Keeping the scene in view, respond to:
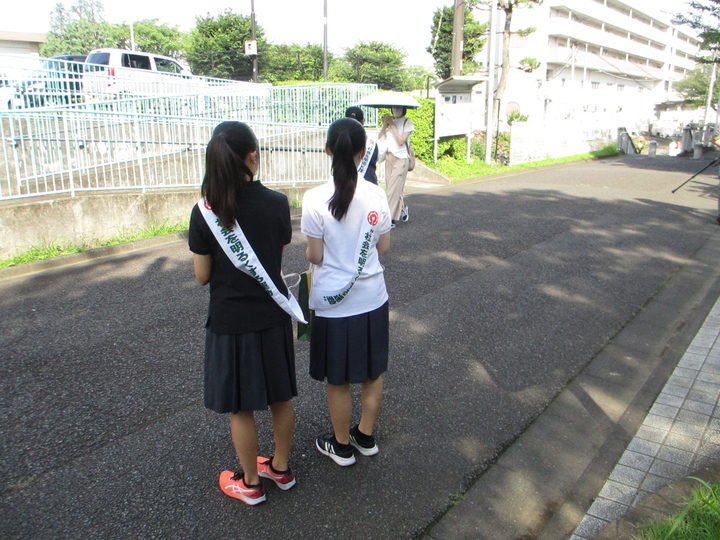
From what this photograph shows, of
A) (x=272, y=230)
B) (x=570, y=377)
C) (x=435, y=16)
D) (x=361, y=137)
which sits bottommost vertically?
(x=570, y=377)

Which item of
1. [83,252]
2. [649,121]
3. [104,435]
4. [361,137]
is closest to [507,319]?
[361,137]

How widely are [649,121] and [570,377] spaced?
6108 centimetres

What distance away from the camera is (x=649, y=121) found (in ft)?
186

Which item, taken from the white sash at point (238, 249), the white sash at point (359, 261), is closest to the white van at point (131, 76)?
the white sash at point (359, 261)

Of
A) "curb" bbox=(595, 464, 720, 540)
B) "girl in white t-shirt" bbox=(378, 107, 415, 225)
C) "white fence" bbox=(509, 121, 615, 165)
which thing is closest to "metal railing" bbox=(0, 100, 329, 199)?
"girl in white t-shirt" bbox=(378, 107, 415, 225)

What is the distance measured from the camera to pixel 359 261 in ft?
9.12

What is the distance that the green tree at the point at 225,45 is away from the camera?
3978 centimetres

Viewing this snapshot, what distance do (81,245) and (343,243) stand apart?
613 centimetres

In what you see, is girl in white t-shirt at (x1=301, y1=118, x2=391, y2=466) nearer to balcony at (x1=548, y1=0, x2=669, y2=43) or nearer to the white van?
the white van

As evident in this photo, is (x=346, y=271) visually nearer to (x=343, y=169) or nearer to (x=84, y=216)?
(x=343, y=169)

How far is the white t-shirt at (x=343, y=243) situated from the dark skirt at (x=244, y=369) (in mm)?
315

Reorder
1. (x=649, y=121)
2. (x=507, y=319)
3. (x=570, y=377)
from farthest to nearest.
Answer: (x=649, y=121) → (x=507, y=319) → (x=570, y=377)

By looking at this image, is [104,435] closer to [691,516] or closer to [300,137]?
[691,516]

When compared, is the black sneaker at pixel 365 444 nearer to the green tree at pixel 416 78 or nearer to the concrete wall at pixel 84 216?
the concrete wall at pixel 84 216
